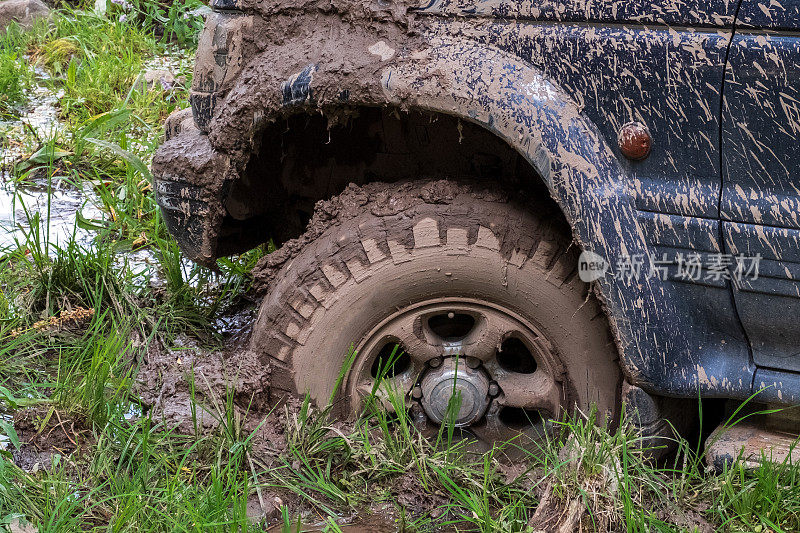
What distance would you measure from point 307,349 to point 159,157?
694mm

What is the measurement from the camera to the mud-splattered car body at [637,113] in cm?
172

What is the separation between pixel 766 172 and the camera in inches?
68.9

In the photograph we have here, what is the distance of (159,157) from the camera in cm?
230

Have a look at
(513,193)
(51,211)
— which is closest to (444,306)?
(513,193)

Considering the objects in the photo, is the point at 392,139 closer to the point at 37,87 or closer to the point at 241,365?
the point at 241,365


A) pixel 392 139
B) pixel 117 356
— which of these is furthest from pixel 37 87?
pixel 392 139

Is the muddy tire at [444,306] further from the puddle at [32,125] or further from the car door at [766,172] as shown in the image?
the puddle at [32,125]

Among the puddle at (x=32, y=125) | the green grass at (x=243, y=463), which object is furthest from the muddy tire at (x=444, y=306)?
the puddle at (x=32, y=125)

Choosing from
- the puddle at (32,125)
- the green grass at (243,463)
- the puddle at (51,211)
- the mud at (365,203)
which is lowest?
the green grass at (243,463)

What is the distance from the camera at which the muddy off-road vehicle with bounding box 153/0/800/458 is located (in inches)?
69.4

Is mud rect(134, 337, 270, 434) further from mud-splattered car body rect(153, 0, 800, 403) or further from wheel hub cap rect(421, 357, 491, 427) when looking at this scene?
mud-splattered car body rect(153, 0, 800, 403)

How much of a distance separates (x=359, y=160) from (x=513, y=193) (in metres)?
0.56

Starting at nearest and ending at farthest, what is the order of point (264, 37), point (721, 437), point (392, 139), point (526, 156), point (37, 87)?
point (526, 156) → point (721, 437) → point (264, 37) → point (392, 139) → point (37, 87)

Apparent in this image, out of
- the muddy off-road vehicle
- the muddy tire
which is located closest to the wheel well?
the muddy off-road vehicle
